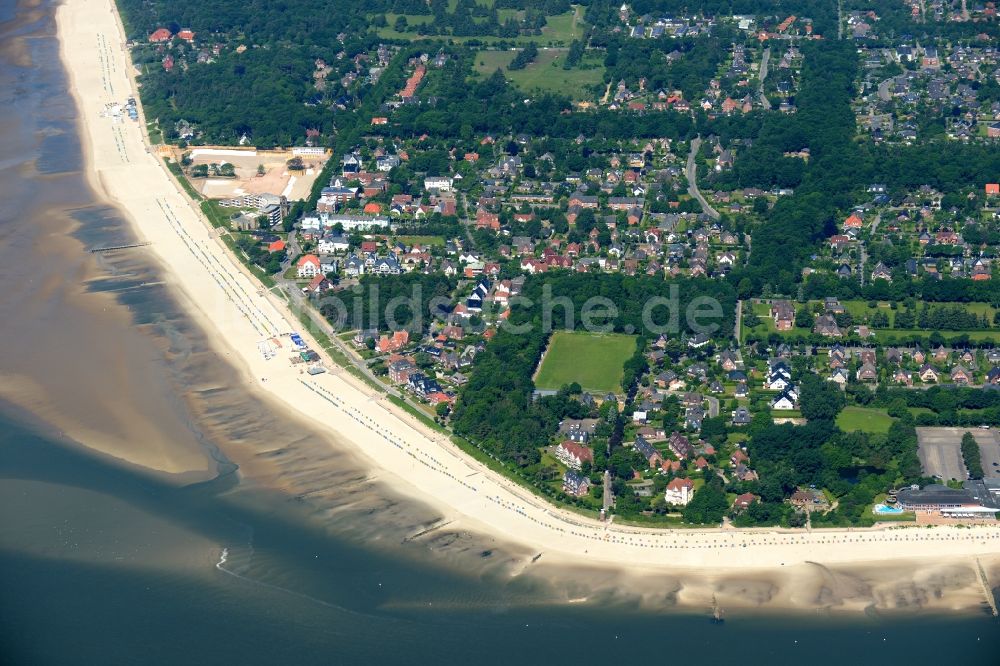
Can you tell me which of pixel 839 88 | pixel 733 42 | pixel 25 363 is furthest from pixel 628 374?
pixel 733 42

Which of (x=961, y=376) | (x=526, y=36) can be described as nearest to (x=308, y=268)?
(x=961, y=376)

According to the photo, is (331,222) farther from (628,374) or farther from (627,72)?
(627,72)

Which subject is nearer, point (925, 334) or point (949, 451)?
point (949, 451)

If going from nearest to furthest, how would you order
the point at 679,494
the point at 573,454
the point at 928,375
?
the point at 679,494 < the point at 573,454 < the point at 928,375

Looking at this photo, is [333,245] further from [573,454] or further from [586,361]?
[573,454]

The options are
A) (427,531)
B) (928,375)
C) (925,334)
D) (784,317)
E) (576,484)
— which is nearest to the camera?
(427,531)

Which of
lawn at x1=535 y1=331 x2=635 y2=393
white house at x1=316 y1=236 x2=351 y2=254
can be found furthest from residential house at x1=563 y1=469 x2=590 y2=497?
white house at x1=316 y1=236 x2=351 y2=254

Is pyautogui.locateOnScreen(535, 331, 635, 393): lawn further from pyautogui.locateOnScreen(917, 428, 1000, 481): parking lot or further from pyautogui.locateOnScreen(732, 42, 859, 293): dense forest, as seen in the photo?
pyautogui.locateOnScreen(917, 428, 1000, 481): parking lot
